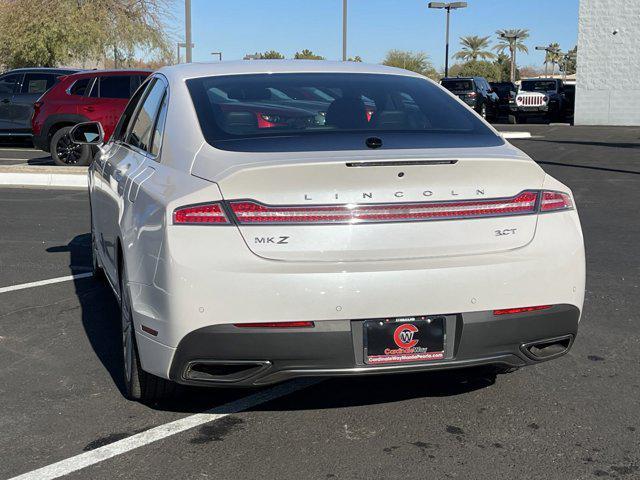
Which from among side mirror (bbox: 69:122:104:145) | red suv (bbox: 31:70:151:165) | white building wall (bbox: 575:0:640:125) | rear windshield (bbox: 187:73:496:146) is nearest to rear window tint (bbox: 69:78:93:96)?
red suv (bbox: 31:70:151:165)

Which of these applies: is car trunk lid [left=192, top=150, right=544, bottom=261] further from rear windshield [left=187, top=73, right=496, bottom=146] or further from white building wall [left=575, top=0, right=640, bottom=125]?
white building wall [left=575, top=0, right=640, bottom=125]

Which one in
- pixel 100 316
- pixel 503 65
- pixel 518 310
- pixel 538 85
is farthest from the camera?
pixel 503 65

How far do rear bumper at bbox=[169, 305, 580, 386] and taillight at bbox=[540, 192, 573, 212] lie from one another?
432 mm

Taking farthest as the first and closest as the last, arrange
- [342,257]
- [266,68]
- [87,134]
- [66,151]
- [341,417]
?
1. [66,151]
2. [87,134]
3. [266,68]
4. [341,417]
5. [342,257]

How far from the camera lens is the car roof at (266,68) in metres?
4.66

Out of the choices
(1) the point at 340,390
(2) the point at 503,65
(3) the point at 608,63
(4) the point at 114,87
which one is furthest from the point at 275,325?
(2) the point at 503,65

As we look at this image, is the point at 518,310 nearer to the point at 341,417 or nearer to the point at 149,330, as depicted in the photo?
the point at 341,417

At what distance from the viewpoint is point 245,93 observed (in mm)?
4453

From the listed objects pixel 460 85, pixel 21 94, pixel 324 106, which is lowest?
pixel 21 94

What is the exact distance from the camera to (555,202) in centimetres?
385

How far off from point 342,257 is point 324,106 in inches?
53.2

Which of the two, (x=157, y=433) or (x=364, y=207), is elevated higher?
(x=364, y=207)

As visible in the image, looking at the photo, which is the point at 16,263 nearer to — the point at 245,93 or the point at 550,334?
the point at 245,93

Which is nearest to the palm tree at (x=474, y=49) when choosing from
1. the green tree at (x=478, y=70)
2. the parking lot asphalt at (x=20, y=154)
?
the green tree at (x=478, y=70)
